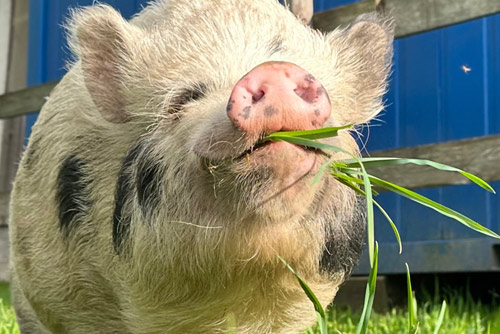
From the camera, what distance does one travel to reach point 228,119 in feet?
5.75

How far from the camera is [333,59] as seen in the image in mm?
2449

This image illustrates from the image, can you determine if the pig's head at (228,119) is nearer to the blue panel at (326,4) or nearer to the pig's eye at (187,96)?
the pig's eye at (187,96)

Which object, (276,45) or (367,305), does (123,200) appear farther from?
(367,305)

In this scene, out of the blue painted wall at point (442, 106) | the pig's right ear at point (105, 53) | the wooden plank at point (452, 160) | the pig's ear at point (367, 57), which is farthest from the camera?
the blue painted wall at point (442, 106)

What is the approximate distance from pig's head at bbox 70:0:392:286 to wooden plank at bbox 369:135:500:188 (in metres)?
1.03

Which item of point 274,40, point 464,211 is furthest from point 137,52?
point 464,211

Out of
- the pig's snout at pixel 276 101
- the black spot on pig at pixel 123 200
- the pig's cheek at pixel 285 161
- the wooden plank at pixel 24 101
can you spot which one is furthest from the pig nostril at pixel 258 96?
the wooden plank at pixel 24 101

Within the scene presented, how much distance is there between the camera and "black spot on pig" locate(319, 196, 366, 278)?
2156 mm

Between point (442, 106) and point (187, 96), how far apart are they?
11.4 feet

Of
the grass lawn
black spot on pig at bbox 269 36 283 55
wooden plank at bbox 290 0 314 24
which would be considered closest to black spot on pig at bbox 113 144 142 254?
black spot on pig at bbox 269 36 283 55

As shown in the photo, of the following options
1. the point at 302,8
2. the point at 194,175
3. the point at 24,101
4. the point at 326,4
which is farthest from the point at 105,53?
the point at 326,4

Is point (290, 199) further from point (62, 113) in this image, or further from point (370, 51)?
Result: point (62, 113)

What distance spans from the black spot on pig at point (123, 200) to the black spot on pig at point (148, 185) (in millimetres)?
73

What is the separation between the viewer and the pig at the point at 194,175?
174cm
